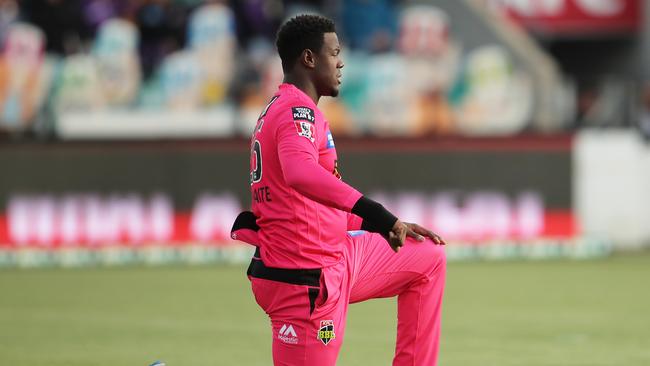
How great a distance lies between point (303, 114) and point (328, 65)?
0.34 meters

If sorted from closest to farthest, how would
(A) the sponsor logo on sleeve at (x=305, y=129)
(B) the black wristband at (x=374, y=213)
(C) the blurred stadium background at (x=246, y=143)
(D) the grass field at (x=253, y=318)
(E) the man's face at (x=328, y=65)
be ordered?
(B) the black wristband at (x=374, y=213) → (A) the sponsor logo on sleeve at (x=305, y=129) → (E) the man's face at (x=328, y=65) → (D) the grass field at (x=253, y=318) → (C) the blurred stadium background at (x=246, y=143)

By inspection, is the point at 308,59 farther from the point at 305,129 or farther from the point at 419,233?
the point at 419,233

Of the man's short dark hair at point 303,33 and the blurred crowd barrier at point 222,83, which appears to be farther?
the blurred crowd barrier at point 222,83

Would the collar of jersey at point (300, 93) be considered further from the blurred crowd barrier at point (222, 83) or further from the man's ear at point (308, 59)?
the blurred crowd barrier at point (222, 83)

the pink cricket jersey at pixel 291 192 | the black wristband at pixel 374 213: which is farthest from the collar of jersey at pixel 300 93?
the black wristband at pixel 374 213

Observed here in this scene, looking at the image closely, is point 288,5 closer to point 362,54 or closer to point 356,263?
→ point 362,54

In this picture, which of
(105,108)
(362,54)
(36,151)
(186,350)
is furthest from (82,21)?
(186,350)

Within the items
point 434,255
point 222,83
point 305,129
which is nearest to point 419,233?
point 434,255

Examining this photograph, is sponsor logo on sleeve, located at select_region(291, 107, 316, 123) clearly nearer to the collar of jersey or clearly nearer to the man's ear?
the collar of jersey

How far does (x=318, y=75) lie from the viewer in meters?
6.54

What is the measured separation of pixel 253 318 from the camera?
12383 mm

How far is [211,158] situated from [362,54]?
397 centimetres

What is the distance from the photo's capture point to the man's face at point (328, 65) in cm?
649

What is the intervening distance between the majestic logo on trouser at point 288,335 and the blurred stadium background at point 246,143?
8.44m
